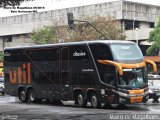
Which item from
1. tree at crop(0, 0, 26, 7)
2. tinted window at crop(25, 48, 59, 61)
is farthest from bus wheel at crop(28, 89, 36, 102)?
tree at crop(0, 0, 26, 7)

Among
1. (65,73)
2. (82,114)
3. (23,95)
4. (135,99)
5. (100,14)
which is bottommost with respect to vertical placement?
(82,114)

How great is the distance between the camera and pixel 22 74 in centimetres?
3272

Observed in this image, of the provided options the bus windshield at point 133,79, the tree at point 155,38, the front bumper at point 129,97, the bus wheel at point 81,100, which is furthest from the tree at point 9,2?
the tree at point 155,38

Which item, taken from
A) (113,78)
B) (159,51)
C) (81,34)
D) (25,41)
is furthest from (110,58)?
(25,41)

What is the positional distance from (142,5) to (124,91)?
234 feet

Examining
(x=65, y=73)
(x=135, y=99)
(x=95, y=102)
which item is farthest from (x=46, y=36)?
(x=135, y=99)

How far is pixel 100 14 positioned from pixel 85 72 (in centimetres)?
6377

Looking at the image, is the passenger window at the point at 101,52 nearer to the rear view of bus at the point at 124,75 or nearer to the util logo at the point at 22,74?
the rear view of bus at the point at 124,75

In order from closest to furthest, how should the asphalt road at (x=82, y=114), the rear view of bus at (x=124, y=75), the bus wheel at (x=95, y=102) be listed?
the asphalt road at (x=82, y=114), the rear view of bus at (x=124, y=75), the bus wheel at (x=95, y=102)

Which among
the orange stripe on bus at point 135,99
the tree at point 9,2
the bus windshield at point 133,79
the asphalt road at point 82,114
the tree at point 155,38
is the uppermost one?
the tree at point 155,38

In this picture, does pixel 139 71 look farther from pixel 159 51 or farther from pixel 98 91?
→ pixel 159 51

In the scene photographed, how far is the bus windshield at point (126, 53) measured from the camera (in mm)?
A: 25516

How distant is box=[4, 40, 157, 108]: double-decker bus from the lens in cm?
2534

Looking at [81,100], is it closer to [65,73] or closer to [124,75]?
[65,73]
